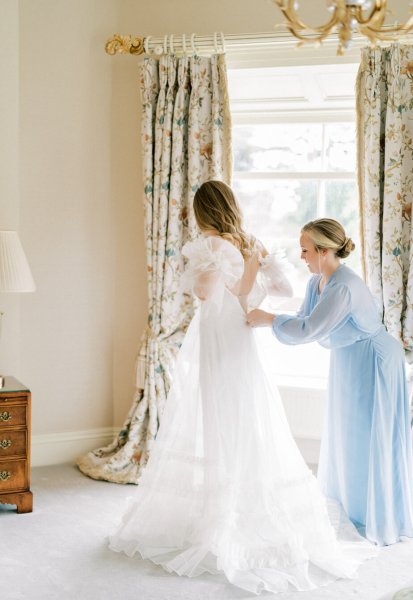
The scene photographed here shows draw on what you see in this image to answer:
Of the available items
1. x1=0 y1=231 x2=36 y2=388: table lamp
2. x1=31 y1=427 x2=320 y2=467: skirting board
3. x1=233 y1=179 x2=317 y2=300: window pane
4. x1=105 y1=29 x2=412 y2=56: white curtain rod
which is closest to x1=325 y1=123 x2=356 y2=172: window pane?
x1=233 y1=179 x2=317 y2=300: window pane

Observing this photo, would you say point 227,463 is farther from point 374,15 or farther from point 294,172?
point 294,172

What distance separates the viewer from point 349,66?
4.15 m

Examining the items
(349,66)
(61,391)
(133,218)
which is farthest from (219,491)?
(349,66)

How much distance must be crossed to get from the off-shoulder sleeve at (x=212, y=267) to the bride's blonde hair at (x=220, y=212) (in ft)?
0.23

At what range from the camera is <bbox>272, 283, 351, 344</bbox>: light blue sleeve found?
3.28 m

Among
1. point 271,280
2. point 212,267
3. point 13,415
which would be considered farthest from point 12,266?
point 271,280

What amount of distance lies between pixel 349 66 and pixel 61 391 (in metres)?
2.65

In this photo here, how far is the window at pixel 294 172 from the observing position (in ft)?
15.0

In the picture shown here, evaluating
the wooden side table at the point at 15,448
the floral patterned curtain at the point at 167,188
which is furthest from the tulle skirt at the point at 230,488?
the floral patterned curtain at the point at 167,188

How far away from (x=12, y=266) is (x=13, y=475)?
109cm

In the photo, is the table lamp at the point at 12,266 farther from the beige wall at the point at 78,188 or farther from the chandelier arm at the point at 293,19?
the chandelier arm at the point at 293,19

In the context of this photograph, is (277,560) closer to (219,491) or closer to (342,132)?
(219,491)

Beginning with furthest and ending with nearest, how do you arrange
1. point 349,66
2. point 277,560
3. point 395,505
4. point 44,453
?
point 44,453 → point 349,66 → point 395,505 → point 277,560

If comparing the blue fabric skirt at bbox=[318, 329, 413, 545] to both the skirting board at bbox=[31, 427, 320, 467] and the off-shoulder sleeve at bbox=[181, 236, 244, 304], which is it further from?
the skirting board at bbox=[31, 427, 320, 467]
